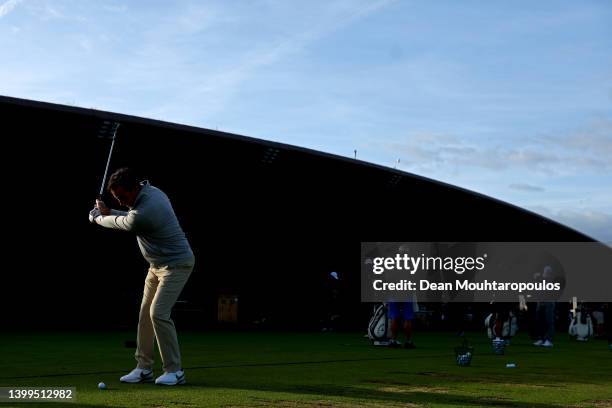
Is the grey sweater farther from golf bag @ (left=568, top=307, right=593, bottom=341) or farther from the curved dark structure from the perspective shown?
golf bag @ (left=568, top=307, right=593, bottom=341)

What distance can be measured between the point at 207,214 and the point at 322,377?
25436 mm

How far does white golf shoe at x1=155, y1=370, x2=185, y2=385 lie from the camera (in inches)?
337

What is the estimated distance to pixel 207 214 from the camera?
116 ft

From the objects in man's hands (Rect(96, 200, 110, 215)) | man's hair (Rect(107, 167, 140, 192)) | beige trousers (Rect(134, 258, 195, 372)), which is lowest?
beige trousers (Rect(134, 258, 195, 372))

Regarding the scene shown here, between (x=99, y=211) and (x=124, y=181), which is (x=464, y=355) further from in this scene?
(x=124, y=181)

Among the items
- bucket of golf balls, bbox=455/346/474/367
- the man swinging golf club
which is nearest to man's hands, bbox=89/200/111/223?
the man swinging golf club

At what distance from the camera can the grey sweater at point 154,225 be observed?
27.7 ft

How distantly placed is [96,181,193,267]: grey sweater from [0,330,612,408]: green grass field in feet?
3.90

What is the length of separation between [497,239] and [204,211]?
16.7 metres

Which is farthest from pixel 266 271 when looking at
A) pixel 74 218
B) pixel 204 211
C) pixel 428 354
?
pixel 428 354

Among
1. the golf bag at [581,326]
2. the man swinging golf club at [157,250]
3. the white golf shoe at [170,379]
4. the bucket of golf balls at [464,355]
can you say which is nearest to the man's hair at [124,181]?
the man swinging golf club at [157,250]

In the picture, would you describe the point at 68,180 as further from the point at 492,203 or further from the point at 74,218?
the point at 492,203

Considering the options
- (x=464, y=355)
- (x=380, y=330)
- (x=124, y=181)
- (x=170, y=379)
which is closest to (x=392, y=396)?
(x=170, y=379)

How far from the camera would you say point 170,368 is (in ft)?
28.4
